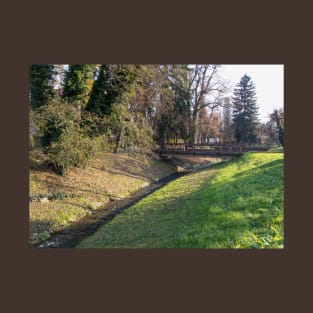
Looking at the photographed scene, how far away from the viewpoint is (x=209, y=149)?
25.9 m

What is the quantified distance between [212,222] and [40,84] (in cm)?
1080

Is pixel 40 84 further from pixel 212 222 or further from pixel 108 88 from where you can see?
pixel 212 222

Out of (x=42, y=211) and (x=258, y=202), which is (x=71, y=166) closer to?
(x=42, y=211)

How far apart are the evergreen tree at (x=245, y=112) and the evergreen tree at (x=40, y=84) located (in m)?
35.4

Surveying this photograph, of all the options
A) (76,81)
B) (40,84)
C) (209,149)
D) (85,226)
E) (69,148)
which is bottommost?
(85,226)

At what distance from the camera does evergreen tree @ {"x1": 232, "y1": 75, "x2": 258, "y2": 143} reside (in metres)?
41.9

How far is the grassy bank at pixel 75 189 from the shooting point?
31.5 feet

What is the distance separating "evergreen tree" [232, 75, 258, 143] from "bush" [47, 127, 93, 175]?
3466cm

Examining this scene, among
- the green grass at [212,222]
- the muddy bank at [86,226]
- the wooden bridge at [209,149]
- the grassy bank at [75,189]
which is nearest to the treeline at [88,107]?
the grassy bank at [75,189]

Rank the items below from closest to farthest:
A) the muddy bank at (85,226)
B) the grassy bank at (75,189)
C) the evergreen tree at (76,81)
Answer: the muddy bank at (85,226) → the grassy bank at (75,189) → the evergreen tree at (76,81)

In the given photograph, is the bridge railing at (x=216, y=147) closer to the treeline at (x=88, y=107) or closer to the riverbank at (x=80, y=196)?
the treeline at (x=88, y=107)

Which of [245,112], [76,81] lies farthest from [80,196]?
[245,112]

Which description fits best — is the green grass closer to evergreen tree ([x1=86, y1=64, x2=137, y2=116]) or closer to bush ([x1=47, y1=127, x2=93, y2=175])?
bush ([x1=47, y1=127, x2=93, y2=175])

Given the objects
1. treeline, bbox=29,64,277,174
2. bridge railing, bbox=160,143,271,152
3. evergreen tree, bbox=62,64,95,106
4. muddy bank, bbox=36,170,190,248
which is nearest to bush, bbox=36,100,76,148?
treeline, bbox=29,64,277,174
